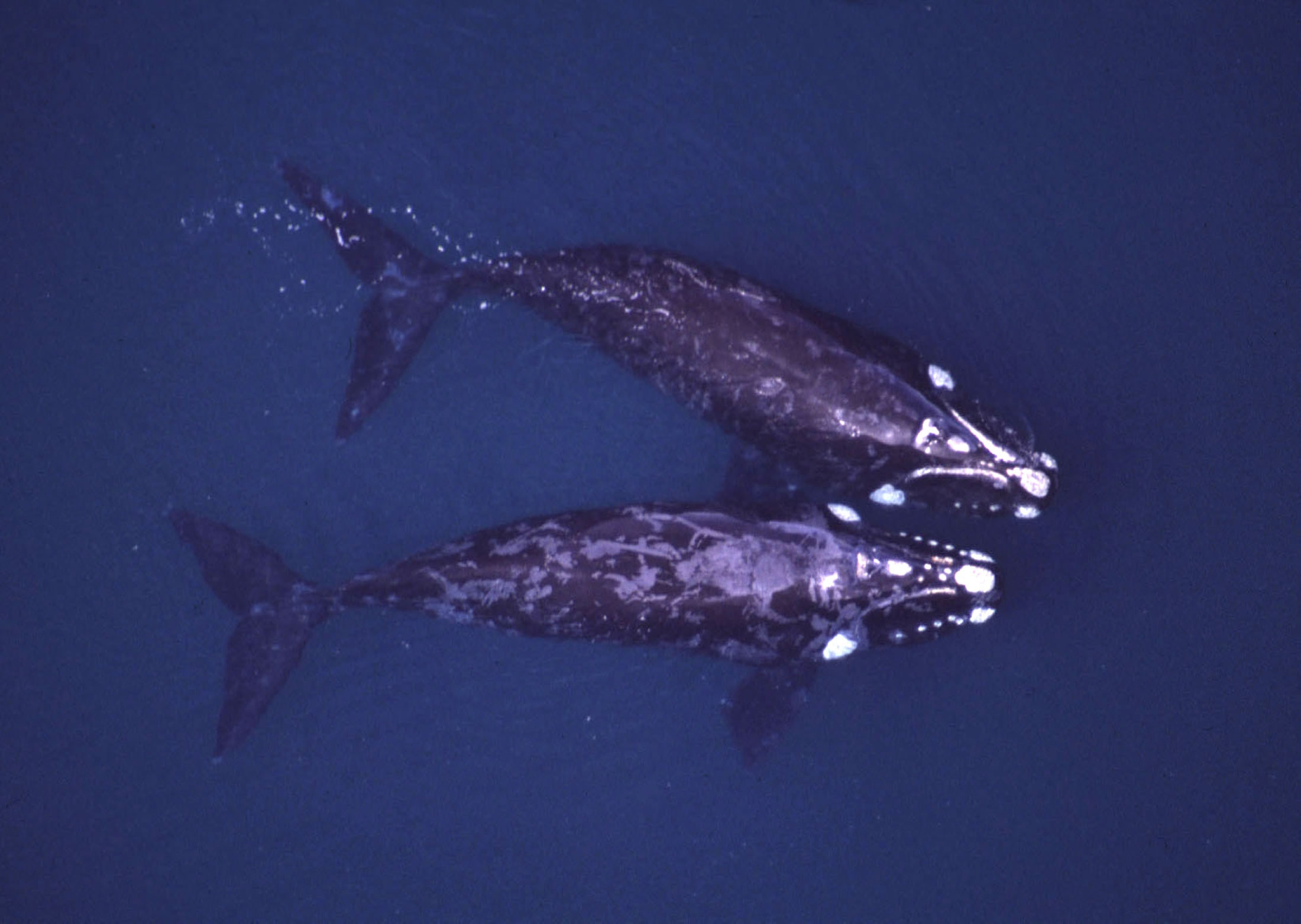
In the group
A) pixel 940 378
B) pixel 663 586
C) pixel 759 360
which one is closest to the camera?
pixel 663 586

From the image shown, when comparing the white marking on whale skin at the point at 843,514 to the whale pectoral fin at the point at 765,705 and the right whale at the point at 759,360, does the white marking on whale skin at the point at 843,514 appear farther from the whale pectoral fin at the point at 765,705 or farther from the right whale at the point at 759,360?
the whale pectoral fin at the point at 765,705

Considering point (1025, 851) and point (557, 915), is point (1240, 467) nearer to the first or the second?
point (1025, 851)

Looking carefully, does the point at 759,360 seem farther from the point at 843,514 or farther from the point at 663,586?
the point at 663,586

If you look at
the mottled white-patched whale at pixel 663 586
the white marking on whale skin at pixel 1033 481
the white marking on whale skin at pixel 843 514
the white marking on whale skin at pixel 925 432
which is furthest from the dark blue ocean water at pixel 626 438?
the white marking on whale skin at pixel 925 432

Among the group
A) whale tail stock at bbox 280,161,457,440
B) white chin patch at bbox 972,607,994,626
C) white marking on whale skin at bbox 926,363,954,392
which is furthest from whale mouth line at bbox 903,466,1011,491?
whale tail stock at bbox 280,161,457,440

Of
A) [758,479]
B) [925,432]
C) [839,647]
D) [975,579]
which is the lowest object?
[839,647]

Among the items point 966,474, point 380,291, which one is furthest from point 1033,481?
point 380,291

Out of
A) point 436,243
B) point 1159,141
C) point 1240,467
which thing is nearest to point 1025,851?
point 1240,467
